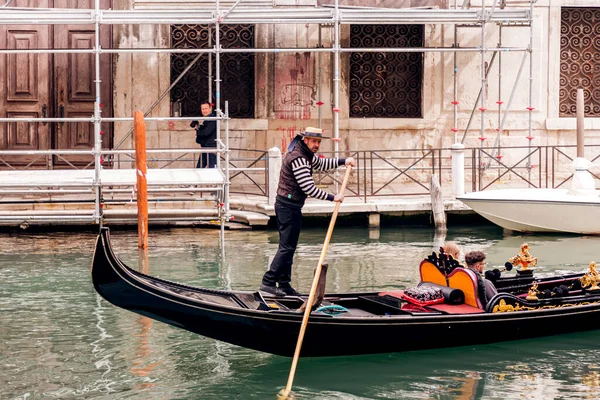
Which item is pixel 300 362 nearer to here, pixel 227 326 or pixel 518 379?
pixel 227 326

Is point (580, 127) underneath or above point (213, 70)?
underneath

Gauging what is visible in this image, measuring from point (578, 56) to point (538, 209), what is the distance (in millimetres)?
4037

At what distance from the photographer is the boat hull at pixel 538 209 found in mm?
14477

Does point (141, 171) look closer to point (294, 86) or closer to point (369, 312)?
point (369, 312)

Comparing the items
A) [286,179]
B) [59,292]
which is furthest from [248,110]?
[286,179]

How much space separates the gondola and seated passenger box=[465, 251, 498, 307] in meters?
0.06

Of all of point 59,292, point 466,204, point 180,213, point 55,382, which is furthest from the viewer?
point 466,204

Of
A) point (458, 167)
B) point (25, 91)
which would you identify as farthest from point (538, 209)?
point (25, 91)

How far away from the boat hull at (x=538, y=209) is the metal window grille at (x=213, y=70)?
4.00 metres

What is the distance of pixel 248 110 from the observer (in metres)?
17.4

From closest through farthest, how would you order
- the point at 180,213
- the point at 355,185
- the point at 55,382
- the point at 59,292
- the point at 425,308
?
the point at 55,382 → the point at 425,308 → the point at 59,292 → the point at 180,213 → the point at 355,185

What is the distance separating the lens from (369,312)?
8797 mm

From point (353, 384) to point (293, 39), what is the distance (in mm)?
9862

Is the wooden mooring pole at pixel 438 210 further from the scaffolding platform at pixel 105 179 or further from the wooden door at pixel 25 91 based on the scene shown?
the wooden door at pixel 25 91
